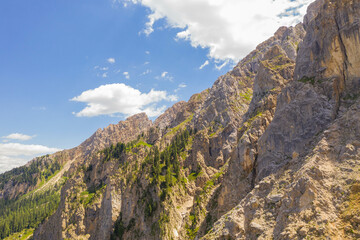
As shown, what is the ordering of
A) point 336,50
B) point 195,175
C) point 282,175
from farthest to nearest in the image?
point 195,175 < point 336,50 < point 282,175

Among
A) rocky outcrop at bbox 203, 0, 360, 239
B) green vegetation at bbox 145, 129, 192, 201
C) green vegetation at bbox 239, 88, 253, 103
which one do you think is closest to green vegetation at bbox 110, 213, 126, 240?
green vegetation at bbox 145, 129, 192, 201

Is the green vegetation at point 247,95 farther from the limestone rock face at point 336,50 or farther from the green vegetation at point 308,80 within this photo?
the green vegetation at point 308,80

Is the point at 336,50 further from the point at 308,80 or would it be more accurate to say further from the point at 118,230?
the point at 118,230

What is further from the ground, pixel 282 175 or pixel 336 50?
pixel 336 50

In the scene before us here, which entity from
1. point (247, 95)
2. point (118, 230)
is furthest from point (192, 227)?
point (247, 95)

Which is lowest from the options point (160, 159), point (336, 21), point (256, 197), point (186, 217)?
point (186, 217)

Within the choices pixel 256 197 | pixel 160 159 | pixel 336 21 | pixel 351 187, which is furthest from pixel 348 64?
pixel 160 159

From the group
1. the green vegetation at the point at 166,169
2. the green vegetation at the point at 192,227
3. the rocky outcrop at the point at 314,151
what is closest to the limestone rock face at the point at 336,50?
the rocky outcrop at the point at 314,151

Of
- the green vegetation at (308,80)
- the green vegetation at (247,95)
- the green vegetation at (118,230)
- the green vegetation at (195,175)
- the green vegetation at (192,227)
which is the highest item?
the green vegetation at (247,95)

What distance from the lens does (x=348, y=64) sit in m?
46.8

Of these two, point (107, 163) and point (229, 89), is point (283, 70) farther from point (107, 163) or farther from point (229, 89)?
point (107, 163)

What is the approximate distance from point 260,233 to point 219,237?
33.4 ft

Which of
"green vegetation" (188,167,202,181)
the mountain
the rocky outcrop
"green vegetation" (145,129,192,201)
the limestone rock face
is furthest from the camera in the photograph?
"green vegetation" (188,167,202,181)

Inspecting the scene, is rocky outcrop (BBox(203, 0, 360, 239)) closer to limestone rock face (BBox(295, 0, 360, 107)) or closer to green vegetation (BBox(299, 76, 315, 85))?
limestone rock face (BBox(295, 0, 360, 107))
